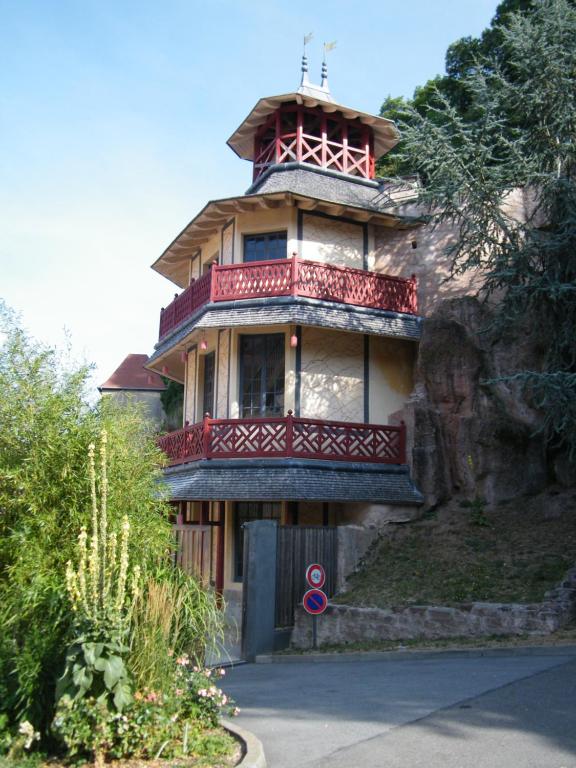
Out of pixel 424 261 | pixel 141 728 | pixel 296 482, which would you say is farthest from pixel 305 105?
pixel 141 728

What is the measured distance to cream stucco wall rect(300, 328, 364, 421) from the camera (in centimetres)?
1927

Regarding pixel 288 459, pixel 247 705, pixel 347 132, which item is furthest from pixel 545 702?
pixel 347 132

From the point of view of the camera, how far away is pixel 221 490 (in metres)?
17.5

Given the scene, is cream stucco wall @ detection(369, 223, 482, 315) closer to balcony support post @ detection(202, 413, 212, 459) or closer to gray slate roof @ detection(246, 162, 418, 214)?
gray slate roof @ detection(246, 162, 418, 214)

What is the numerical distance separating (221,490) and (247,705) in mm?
8270

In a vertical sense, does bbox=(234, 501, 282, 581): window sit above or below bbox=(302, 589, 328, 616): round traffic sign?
above

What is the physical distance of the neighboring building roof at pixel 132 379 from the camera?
54656 mm

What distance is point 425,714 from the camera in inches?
313

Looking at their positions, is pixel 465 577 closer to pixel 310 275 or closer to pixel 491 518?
pixel 491 518

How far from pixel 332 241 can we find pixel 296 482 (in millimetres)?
6850

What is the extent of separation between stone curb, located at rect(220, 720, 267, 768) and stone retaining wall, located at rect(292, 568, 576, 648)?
6.05m

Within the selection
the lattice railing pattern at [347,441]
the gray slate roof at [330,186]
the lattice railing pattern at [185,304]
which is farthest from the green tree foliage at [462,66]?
the lattice railing pattern at [347,441]

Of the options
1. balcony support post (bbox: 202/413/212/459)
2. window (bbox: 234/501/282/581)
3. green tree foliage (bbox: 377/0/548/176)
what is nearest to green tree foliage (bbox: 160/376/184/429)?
green tree foliage (bbox: 377/0/548/176)

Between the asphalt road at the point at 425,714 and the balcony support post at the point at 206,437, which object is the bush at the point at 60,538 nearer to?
the asphalt road at the point at 425,714
